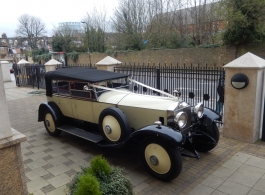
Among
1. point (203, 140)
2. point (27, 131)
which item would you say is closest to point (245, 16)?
point (203, 140)

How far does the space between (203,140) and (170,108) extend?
3.54 ft

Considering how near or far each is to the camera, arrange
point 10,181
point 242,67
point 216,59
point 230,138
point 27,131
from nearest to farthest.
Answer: point 10,181 < point 242,67 < point 230,138 < point 27,131 < point 216,59

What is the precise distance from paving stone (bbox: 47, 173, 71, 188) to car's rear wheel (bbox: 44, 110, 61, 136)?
5.77 feet

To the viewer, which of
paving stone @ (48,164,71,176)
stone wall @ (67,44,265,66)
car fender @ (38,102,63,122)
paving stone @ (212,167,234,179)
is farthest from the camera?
stone wall @ (67,44,265,66)

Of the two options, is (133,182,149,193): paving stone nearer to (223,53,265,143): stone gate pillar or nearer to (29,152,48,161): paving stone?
(29,152,48,161): paving stone

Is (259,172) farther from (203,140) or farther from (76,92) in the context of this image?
(76,92)

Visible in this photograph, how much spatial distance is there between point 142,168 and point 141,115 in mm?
884

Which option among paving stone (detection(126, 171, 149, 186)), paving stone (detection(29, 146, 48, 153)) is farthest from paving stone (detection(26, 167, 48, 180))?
paving stone (detection(126, 171, 149, 186))

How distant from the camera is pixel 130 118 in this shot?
13.1ft

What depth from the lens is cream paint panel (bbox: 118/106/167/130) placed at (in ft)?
12.0

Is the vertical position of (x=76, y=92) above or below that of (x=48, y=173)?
above

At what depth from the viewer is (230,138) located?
487 cm

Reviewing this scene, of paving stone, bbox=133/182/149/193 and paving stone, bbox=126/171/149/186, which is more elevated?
paving stone, bbox=126/171/149/186

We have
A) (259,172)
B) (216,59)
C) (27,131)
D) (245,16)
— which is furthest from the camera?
(216,59)
